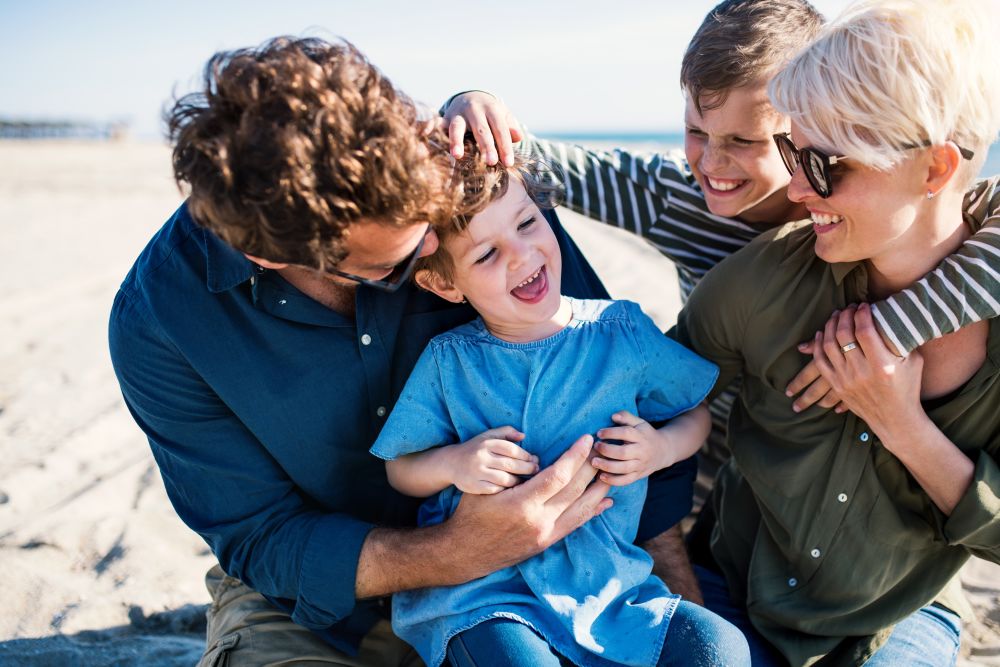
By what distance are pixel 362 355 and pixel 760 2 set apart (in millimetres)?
1832

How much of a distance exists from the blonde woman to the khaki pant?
3.89 ft

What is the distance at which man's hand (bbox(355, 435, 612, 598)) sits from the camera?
2.35 meters

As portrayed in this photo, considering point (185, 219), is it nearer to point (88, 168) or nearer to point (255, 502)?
point (255, 502)

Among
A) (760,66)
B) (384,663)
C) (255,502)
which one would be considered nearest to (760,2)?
(760,66)

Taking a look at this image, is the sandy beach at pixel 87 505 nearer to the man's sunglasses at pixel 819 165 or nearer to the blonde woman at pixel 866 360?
the blonde woman at pixel 866 360

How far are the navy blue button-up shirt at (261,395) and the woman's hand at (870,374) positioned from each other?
1.29 metres

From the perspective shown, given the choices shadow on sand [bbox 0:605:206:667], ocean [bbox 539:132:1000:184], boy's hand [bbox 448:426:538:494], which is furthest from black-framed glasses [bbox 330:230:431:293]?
shadow on sand [bbox 0:605:206:667]

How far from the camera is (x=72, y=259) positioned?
998 centimetres

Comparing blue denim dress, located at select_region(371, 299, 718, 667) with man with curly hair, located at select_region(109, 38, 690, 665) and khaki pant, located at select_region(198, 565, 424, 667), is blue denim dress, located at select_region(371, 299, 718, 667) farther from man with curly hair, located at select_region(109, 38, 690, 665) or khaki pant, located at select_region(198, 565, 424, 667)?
khaki pant, located at select_region(198, 565, 424, 667)

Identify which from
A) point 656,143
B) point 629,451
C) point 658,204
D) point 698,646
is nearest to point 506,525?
point 629,451

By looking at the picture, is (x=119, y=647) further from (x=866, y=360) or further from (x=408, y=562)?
(x=866, y=360)

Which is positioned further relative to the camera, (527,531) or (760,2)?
(760,2)

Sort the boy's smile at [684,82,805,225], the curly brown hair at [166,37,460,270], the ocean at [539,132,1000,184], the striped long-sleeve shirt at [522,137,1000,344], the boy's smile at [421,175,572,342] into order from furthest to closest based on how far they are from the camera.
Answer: the ocean at [539,132,1000,184]
the striped long-sleeve shirt at [522,137,1000,344]
the boy's smile at [684,82,805,225]
the boy's smile at [421,175,572,342]
the curly brown hair at [166,37,460,270]

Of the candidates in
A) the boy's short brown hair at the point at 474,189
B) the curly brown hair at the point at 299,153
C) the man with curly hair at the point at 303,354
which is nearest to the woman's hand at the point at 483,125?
the boy's short brown hair at the point at 474,189
